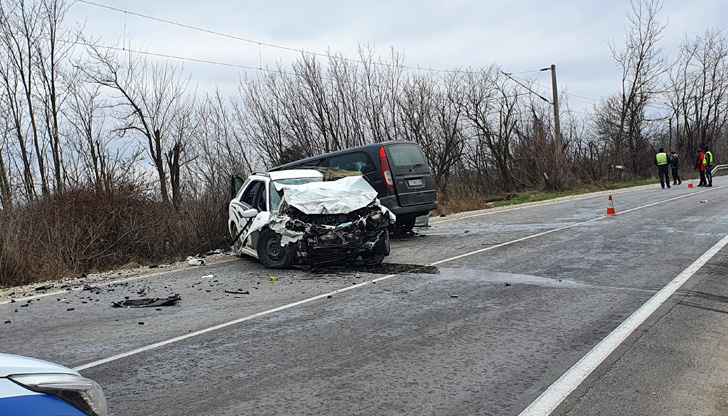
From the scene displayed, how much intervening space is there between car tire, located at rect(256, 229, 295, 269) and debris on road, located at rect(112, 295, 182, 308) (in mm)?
2247

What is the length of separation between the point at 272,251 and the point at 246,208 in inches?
57.1

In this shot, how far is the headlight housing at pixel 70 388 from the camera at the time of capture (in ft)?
6.96

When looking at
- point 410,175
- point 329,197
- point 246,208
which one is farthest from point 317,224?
point 410,175

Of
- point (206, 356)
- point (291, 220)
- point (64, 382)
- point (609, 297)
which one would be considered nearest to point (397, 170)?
point (291, 220)

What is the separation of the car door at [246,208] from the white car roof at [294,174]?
26 cm

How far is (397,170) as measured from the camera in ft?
44.0

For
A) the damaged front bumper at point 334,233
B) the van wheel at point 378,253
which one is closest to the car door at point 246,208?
the damaged front bumper at point 334,233

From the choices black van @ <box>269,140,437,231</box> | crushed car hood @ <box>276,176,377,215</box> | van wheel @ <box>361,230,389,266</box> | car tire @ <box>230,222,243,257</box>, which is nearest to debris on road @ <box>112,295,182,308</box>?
crushed car hood @ <box>276,176,377,215</box>

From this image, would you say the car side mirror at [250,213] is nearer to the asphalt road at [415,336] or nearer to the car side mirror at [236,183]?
the asphalt road at [415,336]

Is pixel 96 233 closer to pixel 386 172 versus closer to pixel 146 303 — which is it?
pixel 146 303

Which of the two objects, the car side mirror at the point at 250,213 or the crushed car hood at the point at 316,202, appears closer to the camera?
the crushed car hood at the point at 316,202

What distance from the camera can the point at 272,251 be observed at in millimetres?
10109

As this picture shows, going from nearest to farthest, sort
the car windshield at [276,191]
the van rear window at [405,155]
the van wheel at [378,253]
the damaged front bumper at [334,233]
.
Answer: the damaged front bumper at [334,233] < the van wheel at [378,253] < the car windshield at [276,191] < the van rear window at [405,155]

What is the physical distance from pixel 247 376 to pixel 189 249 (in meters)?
9.70
